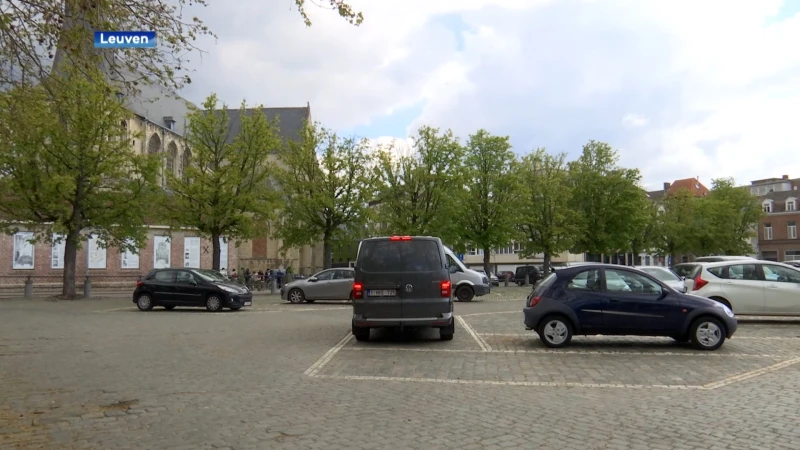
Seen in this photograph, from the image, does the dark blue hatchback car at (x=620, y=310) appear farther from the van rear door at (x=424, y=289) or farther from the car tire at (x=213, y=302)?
the car tire at (x=213, y=302)

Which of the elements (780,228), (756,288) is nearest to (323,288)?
(756,288)

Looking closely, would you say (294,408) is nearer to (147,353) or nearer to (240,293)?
(147,353)

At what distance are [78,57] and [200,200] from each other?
24.3 m

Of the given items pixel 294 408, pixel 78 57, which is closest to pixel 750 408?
pixel 294 408

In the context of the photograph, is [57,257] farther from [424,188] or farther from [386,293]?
[386,293]

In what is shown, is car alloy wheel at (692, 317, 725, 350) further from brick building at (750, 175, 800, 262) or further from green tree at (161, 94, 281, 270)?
brick building at (750, 175, 800, 262)

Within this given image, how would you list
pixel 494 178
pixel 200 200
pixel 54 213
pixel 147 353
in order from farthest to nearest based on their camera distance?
pixel 494 178 → pixel 200 200 → pixel 54 213 → pixel 147 353

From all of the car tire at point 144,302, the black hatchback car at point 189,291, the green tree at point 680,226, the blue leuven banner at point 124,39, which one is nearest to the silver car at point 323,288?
the black hatchback car at point 189,291

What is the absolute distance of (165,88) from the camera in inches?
358

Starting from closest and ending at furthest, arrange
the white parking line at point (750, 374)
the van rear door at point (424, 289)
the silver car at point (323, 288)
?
the white parking line at point (750, 374) < the van rear door at point (424, 289) < the silver car at point (323, 288)

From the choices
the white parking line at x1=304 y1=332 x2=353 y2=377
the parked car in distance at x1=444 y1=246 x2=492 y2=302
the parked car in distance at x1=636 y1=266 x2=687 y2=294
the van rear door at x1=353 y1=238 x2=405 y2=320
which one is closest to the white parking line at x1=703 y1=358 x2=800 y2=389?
the white parking line at x1=304 y1=332 x2=353 y2=377

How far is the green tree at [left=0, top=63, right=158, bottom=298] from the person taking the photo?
26812mm

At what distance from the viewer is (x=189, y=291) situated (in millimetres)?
21422

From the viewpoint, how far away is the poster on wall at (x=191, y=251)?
42.7 metres
